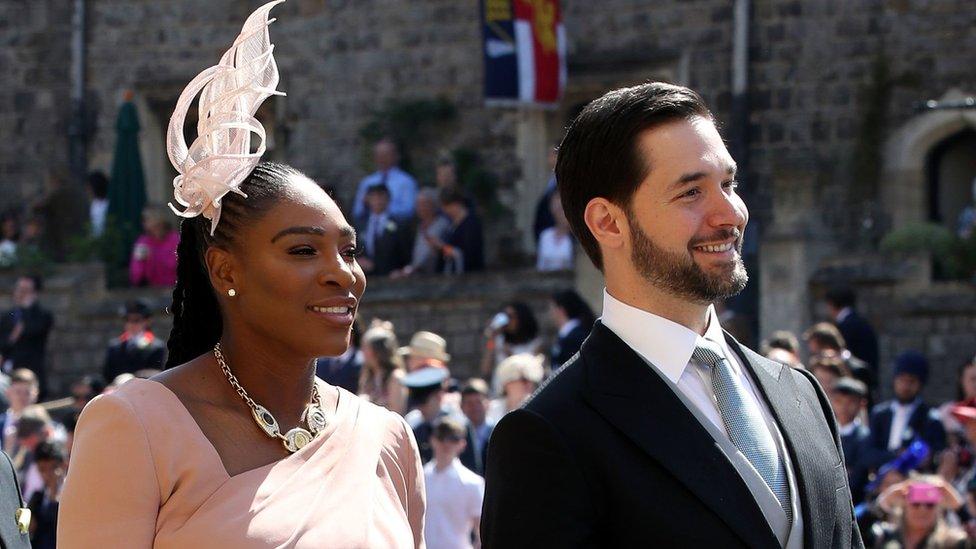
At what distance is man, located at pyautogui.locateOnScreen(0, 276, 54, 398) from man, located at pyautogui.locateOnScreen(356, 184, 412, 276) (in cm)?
281

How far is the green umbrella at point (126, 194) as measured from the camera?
1866cm

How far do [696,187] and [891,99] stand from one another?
15.4m

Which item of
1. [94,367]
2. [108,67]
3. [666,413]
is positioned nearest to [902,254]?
[94,367]

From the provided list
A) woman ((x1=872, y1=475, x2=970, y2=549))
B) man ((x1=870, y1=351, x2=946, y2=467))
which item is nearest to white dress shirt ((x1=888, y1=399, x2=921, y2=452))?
man ((x1=870, y1=351, x2=946, y2=467))

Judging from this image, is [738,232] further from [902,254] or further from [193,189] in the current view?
[902,254]

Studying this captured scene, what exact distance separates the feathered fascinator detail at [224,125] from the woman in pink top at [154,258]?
45.8ft

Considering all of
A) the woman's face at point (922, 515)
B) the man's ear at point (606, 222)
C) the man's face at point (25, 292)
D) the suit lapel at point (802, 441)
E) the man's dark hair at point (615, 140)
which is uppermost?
the man's dark hair at point (615, 140)

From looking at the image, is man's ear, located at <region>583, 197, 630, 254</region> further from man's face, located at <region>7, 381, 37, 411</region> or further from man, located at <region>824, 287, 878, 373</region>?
man's face, located at <region>7, 381, 37, 411</region>

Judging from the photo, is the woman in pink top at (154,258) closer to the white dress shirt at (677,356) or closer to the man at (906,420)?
the man at (906,420)

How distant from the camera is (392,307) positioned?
16.3m

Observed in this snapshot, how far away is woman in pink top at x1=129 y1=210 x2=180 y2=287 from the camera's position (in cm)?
1789

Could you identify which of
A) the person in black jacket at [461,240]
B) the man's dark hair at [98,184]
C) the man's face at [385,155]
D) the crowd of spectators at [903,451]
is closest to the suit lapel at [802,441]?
the crowd of spectators at [903,451]

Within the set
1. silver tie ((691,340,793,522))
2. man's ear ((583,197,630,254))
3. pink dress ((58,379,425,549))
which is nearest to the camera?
silver tie ((691,340,793,522))

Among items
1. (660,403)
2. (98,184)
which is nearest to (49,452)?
(660,403)
